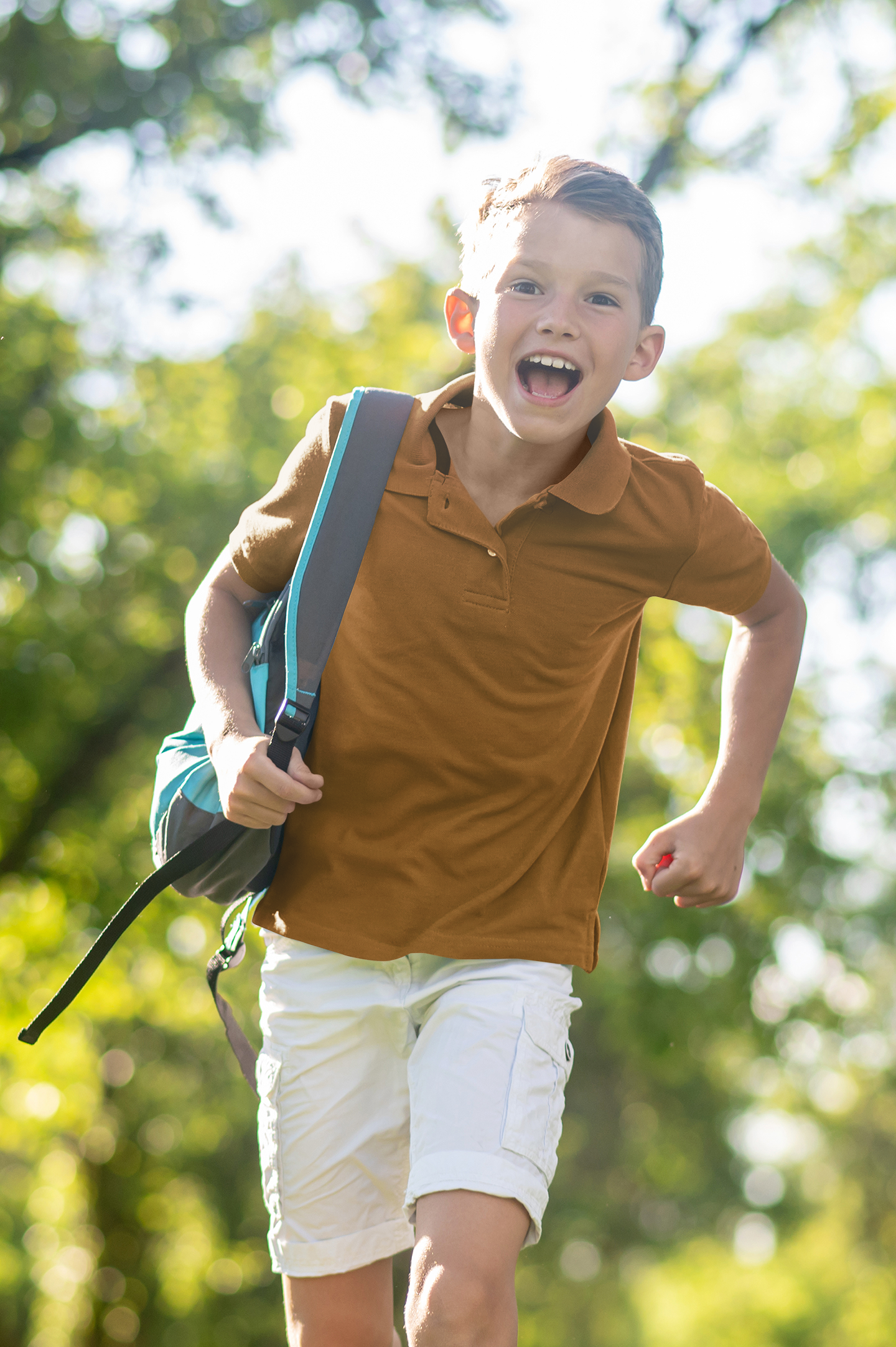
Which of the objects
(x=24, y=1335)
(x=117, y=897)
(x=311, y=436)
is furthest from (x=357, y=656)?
(x=24, y=1335)

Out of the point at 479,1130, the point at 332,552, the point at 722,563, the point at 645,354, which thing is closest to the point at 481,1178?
the point at 479,1130

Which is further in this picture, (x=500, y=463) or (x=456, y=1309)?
(x=500, y=463)

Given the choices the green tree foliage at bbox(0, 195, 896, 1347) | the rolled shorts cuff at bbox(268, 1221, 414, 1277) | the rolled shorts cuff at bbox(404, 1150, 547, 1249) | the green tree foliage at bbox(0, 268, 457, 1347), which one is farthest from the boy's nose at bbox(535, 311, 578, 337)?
the green tree foliage at bbox(0, 268, 457, 1347)

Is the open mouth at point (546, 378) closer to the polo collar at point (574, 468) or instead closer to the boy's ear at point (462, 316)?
the polo collar at point (574, 468)

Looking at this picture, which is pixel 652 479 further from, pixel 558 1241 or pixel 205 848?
pixel 558 1241

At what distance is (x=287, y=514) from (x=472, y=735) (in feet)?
1.78

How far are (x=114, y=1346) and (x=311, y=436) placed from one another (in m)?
14.6

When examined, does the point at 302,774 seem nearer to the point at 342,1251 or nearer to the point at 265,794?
the point at 265,794

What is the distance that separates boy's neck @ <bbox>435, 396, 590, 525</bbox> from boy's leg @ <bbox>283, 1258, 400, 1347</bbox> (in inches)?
57.8

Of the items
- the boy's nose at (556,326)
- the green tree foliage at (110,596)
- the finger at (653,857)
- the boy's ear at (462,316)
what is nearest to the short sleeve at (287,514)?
the boy's ear at (462,316)

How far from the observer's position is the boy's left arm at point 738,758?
7.60 ft

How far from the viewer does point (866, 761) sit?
11344 mm

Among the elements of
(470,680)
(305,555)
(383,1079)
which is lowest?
(383,1079)

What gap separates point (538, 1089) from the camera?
2104mm
